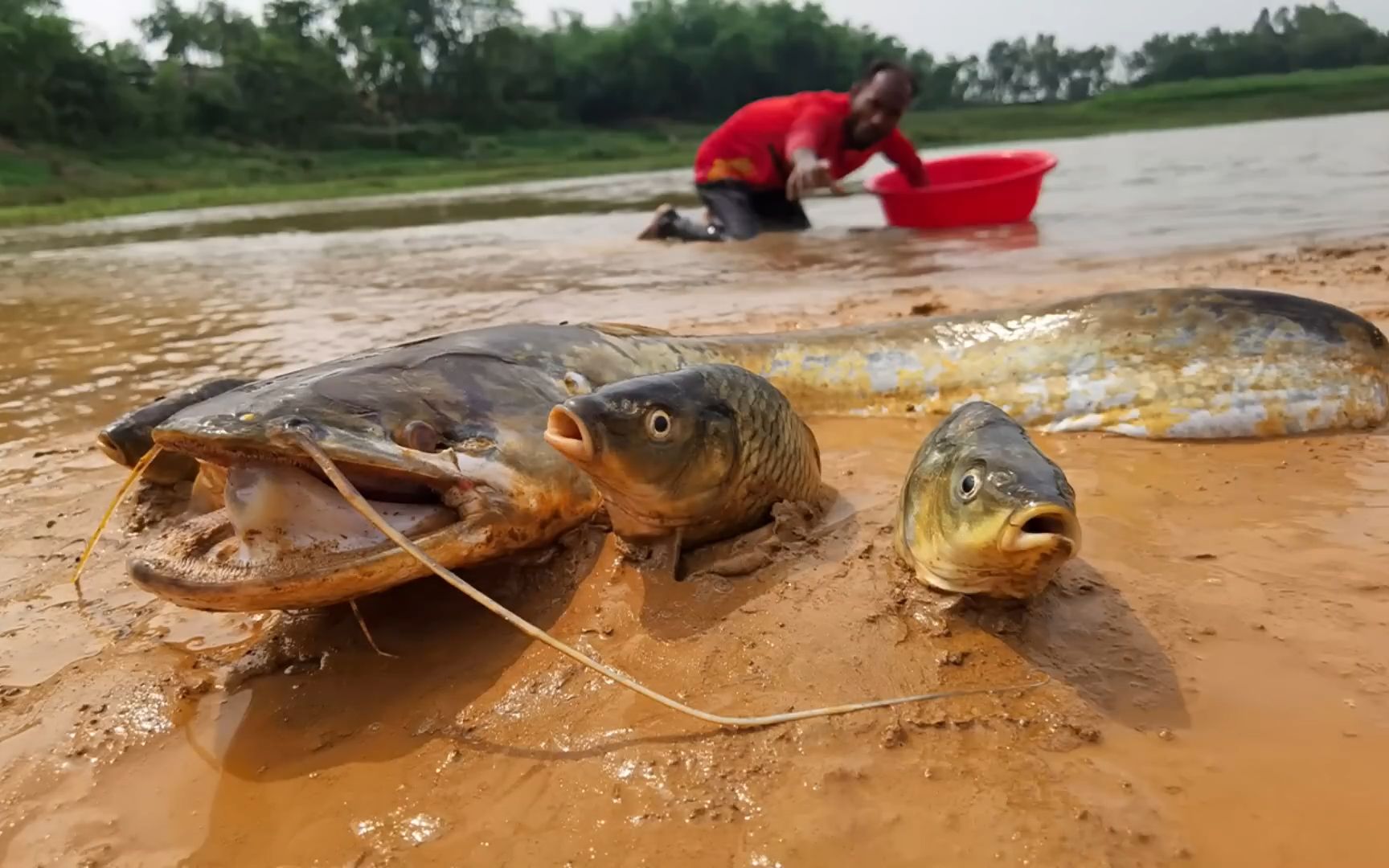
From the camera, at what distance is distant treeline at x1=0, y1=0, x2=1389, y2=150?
1592 inches

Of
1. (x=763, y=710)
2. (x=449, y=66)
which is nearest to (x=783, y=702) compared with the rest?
(x=763, y=710)

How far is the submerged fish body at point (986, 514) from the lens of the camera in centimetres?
164

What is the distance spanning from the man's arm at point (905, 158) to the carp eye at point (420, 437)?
781 cm

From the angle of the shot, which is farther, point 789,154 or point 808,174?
point 789,154

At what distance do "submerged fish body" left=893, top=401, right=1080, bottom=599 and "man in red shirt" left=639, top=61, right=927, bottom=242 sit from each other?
6.72 m

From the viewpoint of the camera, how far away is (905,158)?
31.1 ft

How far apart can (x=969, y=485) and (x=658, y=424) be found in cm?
63

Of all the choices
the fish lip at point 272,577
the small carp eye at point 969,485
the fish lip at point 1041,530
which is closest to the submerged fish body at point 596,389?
the fish lip at point 272,577

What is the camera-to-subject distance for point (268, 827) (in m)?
1.55

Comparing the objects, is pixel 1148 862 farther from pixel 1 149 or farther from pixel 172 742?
pixel 1 149

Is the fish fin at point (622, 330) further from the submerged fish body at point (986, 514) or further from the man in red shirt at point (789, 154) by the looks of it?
the man in red shirt at point (789, 154)

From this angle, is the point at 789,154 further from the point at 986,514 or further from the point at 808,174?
the point at 986,514

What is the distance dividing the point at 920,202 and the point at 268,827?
879 cm

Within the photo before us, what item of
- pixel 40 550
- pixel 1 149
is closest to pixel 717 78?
pixel 1 149
